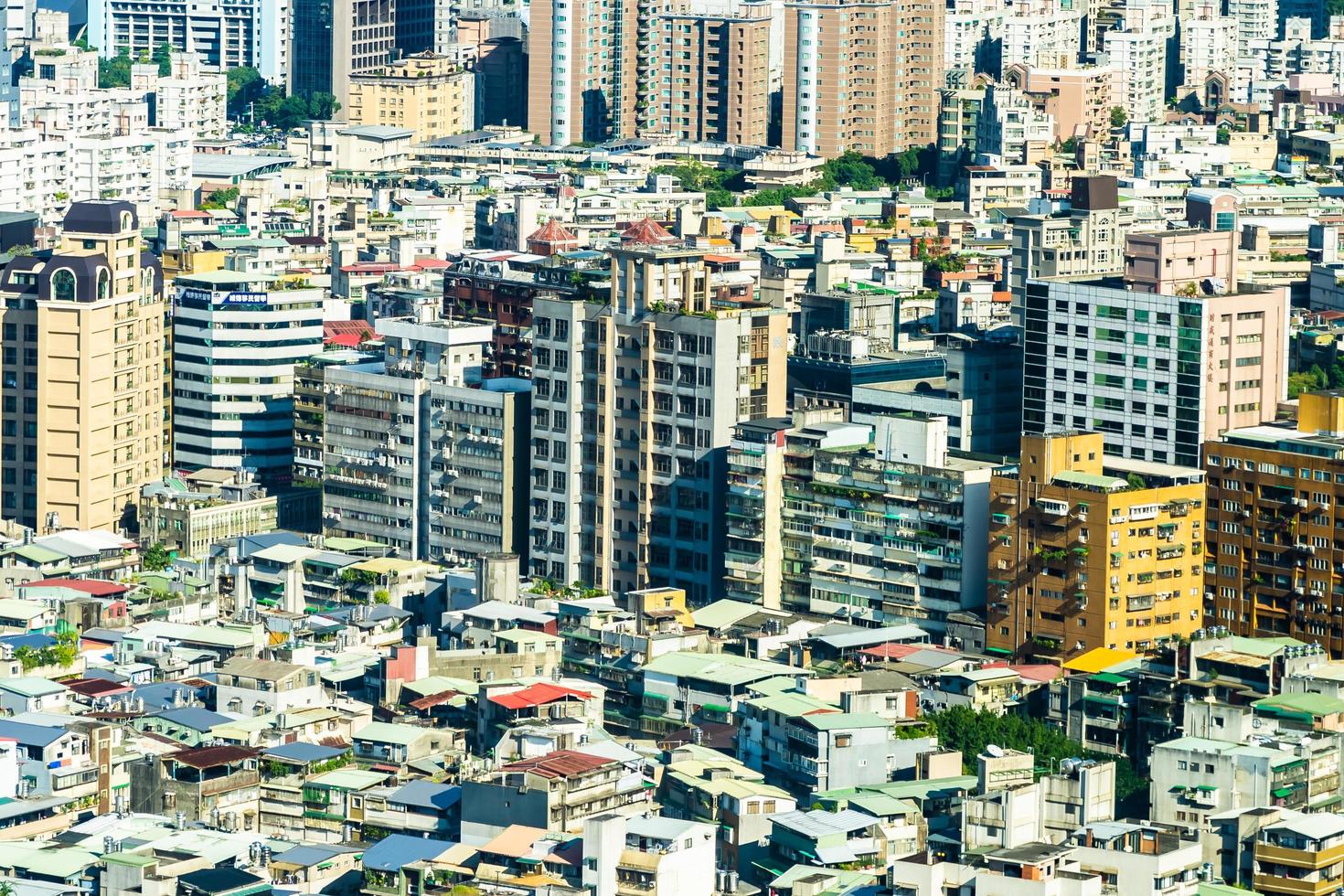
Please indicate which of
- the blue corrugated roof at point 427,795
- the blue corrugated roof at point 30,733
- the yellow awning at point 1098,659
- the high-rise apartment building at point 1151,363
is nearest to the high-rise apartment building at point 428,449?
the high-rise apartment building at point 1151,363

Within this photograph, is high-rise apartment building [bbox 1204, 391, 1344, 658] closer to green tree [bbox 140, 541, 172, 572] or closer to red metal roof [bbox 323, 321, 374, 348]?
green tree [bbox 140, 541, 172, 572]

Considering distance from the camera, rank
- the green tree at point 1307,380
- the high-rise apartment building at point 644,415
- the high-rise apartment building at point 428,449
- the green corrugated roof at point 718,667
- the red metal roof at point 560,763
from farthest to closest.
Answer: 1. the green tree at point 1307,380
2. the high-rise apartment building at point 428,449
3. the high-rise apartment building at point 644,415
4. the green corrugated roof at point 718,667
5. the red metal roof at point 560,763

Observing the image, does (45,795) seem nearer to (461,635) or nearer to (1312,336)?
(461,635)

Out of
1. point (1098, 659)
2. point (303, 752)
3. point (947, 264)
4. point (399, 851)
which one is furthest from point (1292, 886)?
point (947, 264)

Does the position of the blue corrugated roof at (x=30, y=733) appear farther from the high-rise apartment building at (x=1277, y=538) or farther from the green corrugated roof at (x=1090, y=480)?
the high-rise apartment building at (x=1277, y=538)

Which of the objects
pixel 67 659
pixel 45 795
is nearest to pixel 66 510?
pixel 67 659
